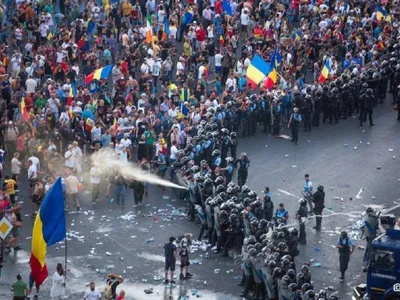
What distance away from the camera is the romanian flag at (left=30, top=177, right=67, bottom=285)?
37188 mm

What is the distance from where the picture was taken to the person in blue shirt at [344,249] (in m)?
40.9

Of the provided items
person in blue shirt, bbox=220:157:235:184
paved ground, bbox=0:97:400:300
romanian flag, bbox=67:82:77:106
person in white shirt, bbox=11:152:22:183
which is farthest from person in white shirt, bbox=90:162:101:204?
romanian flag, bbox=67:82:77:106

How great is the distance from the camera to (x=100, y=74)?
175 feet

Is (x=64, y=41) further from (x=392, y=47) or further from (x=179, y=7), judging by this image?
(x=392, y=47)

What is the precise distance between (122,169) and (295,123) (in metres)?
7.86

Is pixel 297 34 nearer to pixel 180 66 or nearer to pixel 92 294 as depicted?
pixel 180 66

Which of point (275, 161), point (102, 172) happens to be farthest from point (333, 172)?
point (102, 172)

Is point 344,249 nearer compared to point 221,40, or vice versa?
point 344,249

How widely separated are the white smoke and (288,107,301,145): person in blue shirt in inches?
251

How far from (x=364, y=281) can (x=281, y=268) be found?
11.8ft

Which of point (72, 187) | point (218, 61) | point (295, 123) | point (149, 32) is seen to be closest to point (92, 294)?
point (72, 187)

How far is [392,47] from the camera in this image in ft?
194

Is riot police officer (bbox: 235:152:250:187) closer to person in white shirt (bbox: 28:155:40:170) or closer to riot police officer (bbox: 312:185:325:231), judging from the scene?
riot police officer (bbox: 312:185:325:231)

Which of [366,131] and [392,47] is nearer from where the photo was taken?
[366,131]
